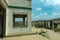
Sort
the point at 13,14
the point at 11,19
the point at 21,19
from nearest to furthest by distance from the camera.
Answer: the point at 11,19 → the point at 13,14 → the point at 21,19

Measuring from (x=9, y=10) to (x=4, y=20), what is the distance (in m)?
1.84

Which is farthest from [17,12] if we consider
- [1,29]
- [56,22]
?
[56,22]

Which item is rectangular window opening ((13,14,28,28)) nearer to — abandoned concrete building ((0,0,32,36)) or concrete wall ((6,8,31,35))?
concrete wall ((6,8,31,35))

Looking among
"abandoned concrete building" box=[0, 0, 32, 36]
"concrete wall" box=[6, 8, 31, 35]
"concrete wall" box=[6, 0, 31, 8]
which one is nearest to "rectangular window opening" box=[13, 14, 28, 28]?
"concrete wall" box=[6, 8, 31, 35]

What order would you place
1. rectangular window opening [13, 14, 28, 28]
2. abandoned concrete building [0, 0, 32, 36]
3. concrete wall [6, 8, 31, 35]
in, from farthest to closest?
1. rectangular window opening [13, 14, 28, 28]
2. concrete wall [6, 8, 31, 35]
3. abandoned concrete building [0, 0, 32, 36]

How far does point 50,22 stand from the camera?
26.6 meters

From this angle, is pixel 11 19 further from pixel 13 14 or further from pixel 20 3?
pixel 20 3

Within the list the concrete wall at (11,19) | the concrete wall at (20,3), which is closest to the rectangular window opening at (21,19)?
the concrete wall at (11,19)

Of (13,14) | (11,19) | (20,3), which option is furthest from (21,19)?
(11,19)

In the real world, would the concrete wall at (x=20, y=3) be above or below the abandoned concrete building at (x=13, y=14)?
above

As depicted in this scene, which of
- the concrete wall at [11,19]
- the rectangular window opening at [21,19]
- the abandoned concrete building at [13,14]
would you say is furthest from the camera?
the rectangular window opening at [21,19]

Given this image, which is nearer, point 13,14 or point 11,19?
point 11,19

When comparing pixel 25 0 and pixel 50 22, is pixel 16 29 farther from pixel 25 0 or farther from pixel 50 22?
pixel 50 22

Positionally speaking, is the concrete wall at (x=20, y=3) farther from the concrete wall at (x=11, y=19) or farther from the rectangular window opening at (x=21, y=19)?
the rectangular window opening at (x=21, y=19)
